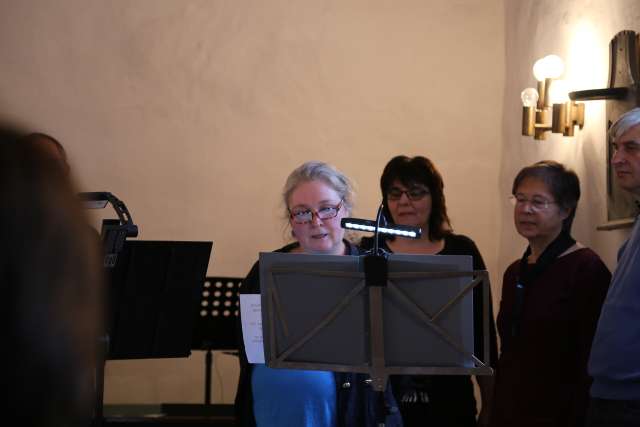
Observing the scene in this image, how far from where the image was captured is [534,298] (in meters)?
3.36

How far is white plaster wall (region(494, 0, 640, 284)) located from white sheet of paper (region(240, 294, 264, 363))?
1634mm

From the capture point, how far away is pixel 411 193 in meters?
3.75

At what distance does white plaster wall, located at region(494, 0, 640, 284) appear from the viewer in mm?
3912

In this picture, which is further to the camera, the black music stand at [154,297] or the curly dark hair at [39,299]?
the black music stand at [154,297]

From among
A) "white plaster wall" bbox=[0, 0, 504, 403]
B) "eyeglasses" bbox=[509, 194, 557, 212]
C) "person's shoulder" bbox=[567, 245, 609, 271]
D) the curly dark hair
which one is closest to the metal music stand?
"person's shoulder" bbox=[567, 245, 609, 271]

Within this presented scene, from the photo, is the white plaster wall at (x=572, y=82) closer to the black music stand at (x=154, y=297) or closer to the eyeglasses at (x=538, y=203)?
the eyeglasses at (x=538, y=203)

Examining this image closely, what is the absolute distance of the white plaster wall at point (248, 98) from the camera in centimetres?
592

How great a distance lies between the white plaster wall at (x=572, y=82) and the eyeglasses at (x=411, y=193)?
793 mm

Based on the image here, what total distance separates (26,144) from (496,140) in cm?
546

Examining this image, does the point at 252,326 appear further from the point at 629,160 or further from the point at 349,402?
the point at 629,160

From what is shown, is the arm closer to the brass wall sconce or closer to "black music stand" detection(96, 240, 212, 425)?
the brass wall sconce

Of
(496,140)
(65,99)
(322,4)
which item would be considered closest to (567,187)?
(496,140)

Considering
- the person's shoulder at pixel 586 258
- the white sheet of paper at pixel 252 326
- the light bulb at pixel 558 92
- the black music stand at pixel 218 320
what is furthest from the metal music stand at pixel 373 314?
the light bulb at pixel 558 92

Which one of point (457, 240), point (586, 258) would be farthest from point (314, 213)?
point (586, 258)
